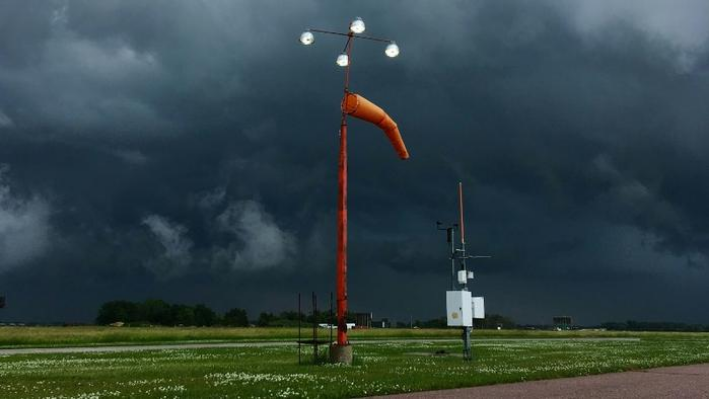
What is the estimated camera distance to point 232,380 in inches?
813

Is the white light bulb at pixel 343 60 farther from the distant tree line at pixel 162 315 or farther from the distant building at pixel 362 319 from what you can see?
the distant tree line at pixel 162 315

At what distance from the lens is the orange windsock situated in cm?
3017

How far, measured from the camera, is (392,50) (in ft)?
90.7

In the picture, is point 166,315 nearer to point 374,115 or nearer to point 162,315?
point 162,315

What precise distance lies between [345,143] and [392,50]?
4.94 meters

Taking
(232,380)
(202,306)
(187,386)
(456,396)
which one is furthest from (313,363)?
(202,306)

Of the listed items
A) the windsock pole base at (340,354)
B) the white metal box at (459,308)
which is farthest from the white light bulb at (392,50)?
the white metal box at (459,308)

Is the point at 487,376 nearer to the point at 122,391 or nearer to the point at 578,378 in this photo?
the point at 578,378

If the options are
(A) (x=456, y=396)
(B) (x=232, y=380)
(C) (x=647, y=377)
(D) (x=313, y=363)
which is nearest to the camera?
(A) (x=456, y=396)

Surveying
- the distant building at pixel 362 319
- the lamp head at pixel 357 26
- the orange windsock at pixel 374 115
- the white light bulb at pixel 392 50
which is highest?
the lamp head at pixel 357 26

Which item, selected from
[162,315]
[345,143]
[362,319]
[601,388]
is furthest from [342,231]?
[162,315]

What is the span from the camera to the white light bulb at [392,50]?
27.6 metres

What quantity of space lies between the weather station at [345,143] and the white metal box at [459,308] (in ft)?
27.5

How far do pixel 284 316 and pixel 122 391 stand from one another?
169m
